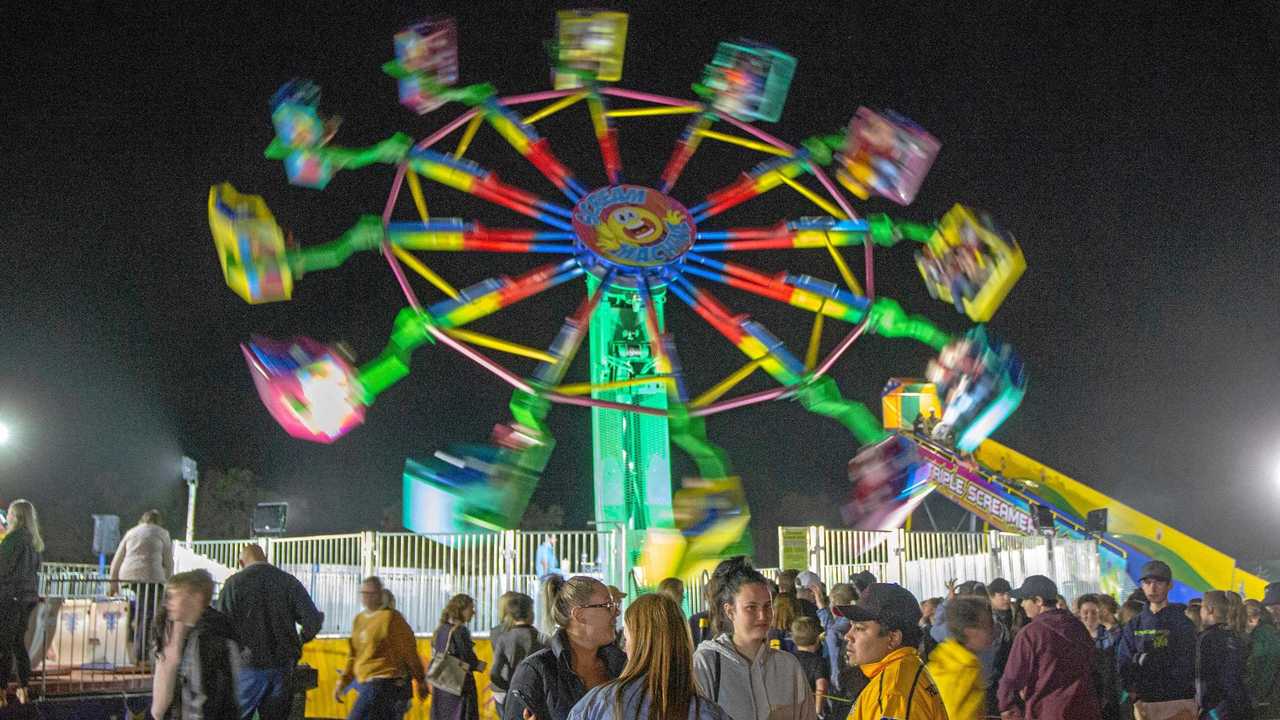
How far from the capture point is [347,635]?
14.1 metres

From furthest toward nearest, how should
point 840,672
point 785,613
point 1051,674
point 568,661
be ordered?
point 785,613, point 840,672, point 1051,674, point 568,661

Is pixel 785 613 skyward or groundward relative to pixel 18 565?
groundward

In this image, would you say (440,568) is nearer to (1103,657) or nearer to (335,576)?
(335,576)

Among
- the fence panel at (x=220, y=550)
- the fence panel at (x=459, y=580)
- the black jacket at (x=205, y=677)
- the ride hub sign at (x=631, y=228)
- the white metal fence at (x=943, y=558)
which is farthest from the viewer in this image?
the fence panel at (x=220, y=550)

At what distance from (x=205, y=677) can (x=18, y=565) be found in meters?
4.95

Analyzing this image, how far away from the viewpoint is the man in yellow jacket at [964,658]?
191 inches

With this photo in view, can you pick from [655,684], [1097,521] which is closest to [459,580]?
[655,684]

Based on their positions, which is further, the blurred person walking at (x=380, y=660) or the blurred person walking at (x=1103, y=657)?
the blurred person walking at (x=380, y=660)

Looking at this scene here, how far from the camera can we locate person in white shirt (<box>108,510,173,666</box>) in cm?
1087

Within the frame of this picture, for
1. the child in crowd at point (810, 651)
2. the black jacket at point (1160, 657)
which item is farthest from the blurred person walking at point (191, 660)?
the black jacket at point (1160, 657)

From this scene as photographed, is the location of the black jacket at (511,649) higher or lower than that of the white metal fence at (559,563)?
lower

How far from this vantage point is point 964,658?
4883mm

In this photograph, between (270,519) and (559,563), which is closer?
(559,563)

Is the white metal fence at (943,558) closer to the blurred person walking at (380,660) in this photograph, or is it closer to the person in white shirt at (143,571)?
the blurred person walking at (380,660)
